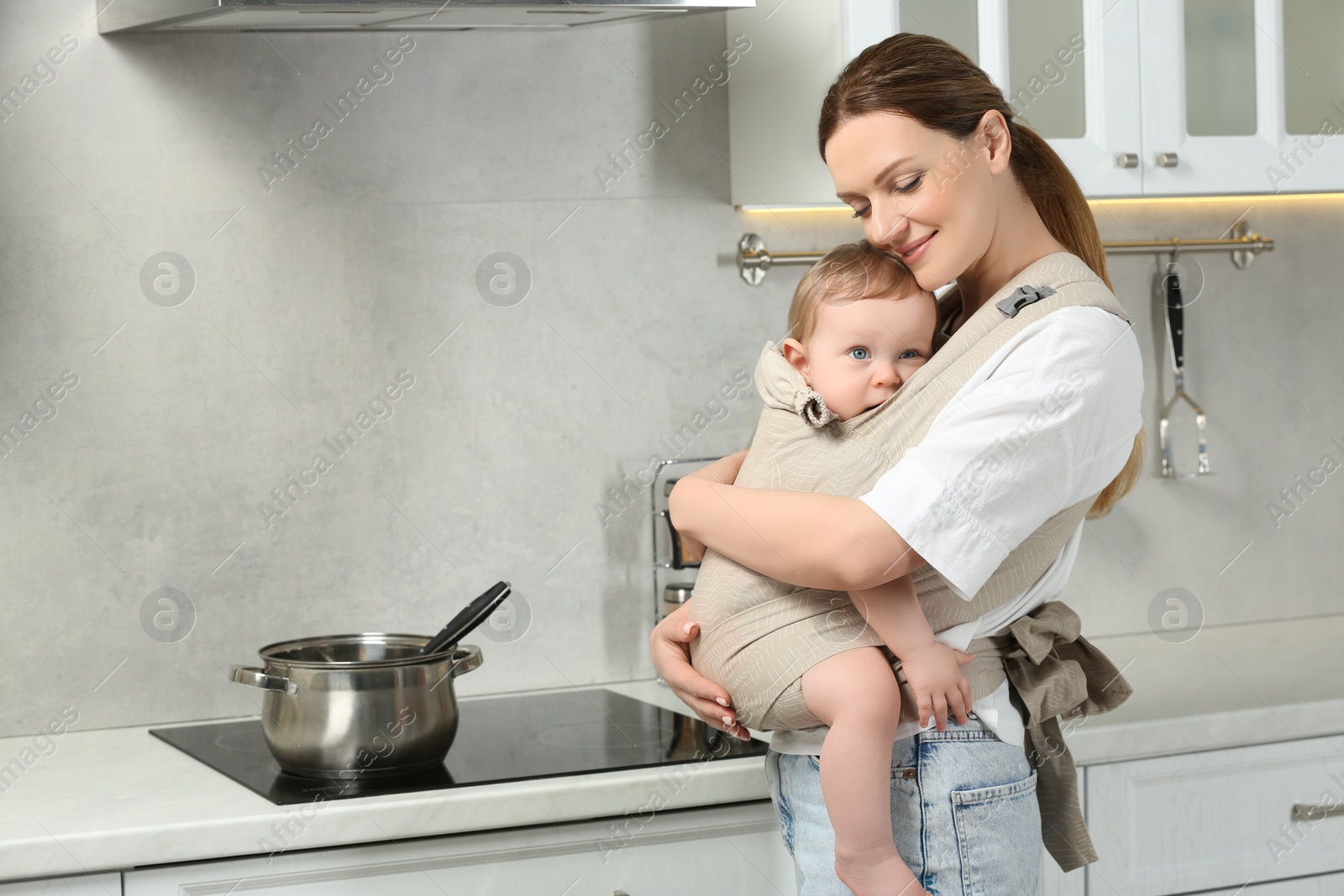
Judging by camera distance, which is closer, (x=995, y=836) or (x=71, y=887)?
(x=995, y=836)

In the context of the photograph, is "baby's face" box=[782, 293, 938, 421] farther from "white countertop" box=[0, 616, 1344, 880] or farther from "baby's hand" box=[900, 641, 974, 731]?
"white countertop" box=[0, 616, 1344, 880]

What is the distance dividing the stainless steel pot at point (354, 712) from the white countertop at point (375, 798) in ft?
0.23

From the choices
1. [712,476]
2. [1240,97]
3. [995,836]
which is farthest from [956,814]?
[1240,97]

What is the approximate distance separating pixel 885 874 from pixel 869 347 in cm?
43

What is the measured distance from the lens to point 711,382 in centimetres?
198

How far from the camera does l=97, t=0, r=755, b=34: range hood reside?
56.7 inches

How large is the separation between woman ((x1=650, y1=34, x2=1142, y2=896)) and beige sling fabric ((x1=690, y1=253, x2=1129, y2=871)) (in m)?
0.02

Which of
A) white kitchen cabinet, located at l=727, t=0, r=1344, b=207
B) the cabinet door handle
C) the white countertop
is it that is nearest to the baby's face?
the white countertop

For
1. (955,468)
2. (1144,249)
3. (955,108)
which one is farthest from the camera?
(1144,249)

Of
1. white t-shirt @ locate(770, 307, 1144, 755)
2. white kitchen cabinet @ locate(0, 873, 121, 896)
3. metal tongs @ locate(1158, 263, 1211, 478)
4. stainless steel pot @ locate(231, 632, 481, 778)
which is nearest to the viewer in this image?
white t-shirt @ locate(770, 307, 1144, 755)

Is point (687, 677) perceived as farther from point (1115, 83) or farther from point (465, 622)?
point (1115, 83)

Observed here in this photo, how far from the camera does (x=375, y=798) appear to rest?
1328mm

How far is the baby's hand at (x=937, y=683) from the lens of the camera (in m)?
1.00

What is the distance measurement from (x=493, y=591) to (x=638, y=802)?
31 centimetres
